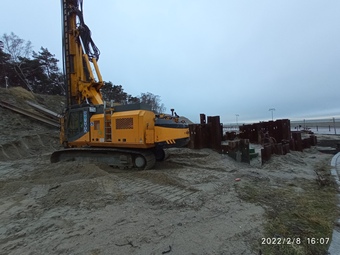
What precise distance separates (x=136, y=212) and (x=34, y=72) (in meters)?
39.0

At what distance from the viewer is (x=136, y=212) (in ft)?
13.0

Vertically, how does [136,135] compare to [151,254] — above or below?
above

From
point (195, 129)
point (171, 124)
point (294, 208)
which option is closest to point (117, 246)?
point (294, 208)

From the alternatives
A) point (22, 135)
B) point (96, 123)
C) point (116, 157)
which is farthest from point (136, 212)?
point (22, 135)

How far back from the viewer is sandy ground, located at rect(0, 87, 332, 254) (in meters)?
2.94

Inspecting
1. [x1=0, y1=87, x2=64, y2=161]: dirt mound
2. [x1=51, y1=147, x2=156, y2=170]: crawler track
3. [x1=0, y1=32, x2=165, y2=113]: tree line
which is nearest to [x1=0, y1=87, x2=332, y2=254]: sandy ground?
[x1=51, y1=147, x2=156, y2=170]: crawler track

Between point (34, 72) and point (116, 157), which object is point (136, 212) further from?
point (34, 72)

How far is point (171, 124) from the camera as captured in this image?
24.6 feet

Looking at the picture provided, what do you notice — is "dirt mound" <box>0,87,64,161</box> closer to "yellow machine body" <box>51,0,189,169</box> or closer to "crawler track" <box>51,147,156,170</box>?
"yellow machine body" <box>51,0,189,169</box>

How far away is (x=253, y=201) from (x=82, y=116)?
6738 millimetres

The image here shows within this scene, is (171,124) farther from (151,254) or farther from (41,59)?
(41,59)

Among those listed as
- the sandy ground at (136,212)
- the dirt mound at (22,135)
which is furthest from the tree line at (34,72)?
the sandy ground at (136,212)

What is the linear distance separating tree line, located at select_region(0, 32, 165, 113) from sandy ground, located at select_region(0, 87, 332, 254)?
25615mm

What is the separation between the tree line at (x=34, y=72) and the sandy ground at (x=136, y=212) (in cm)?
2561
